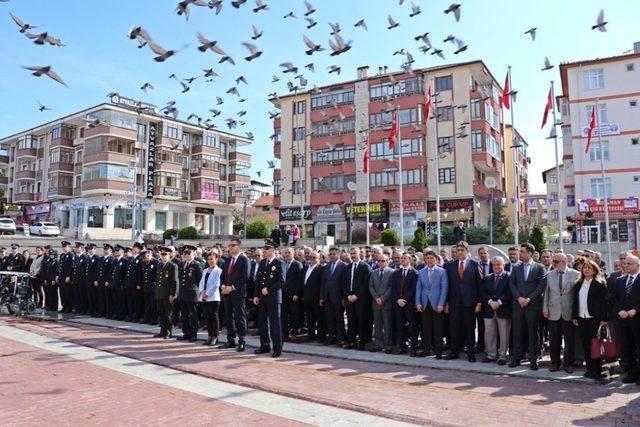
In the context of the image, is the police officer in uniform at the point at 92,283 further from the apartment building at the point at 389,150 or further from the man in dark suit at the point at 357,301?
the apartment building at the point at 389,150

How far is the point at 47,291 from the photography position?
17750mm

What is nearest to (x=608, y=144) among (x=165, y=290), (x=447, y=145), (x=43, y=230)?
(x=447, y=145)

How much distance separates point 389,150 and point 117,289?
1418 inches

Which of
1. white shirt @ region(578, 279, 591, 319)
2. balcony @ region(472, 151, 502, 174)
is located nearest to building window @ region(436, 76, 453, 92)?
balcony @ region(472, 151, 502, 174)

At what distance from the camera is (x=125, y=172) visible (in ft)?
186

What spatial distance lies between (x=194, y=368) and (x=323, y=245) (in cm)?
2331

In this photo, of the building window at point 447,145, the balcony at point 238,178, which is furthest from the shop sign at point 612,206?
the balcony at point 238,178

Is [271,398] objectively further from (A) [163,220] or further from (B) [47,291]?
(A) [163,220]

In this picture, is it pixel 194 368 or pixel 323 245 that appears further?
pixel 323 245

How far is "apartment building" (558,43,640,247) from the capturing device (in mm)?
41688

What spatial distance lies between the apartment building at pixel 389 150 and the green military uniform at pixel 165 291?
98.6 ft

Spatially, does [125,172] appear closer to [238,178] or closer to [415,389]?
[238,178]

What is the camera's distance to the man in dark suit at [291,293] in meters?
12.2

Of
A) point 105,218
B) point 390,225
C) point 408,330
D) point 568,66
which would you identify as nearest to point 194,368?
point 408,330
